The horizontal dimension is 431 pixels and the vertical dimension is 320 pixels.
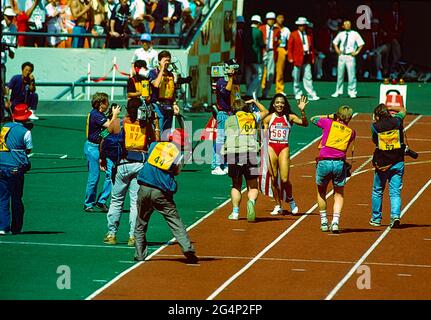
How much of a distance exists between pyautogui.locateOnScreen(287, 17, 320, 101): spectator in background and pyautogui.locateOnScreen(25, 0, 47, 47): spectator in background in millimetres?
6619

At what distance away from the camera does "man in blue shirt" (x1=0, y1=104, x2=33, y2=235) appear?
19.2 metres

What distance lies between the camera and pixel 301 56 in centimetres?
3606

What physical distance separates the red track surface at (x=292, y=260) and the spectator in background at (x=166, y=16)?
462 inches

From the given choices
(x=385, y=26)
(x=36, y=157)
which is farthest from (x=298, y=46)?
(x=36, y=157)

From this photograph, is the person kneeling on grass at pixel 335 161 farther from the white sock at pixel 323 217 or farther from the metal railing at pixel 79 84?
the metal railing at pixel 79 84

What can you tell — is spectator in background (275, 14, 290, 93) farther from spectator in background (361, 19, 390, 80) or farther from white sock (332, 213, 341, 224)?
white sock (332, 213, 341, 224)

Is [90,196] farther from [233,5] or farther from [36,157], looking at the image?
[233,5]

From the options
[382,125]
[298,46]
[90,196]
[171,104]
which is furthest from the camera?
[298,46]

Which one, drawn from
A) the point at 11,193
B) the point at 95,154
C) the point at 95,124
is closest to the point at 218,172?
the point at 95,154

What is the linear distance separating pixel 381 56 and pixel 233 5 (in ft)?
26.3

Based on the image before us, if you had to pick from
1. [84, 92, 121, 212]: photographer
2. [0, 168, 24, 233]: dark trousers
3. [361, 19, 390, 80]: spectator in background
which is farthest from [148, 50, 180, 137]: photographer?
[361, 19, 390, 80]: spectator in background

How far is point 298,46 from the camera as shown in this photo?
36.0m

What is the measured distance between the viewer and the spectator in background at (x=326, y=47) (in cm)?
4178

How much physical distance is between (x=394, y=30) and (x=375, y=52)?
911 mm
